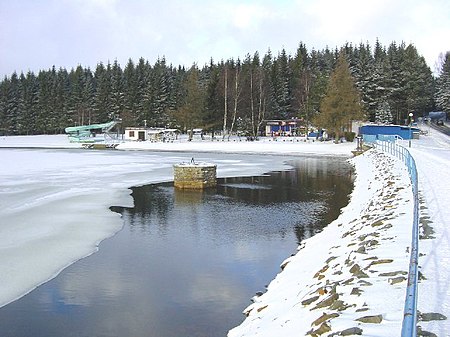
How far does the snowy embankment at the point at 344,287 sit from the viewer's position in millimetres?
6219

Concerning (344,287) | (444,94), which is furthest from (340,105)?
(344,287)

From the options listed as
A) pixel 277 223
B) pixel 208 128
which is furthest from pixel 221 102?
pixel 277 223

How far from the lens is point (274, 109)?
92.4m

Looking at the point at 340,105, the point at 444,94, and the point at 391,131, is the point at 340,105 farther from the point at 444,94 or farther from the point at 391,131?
the point at 444,94

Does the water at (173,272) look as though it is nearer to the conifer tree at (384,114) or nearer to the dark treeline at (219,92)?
the dark treeline at (219,92)

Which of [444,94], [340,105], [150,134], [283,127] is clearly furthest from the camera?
[444,94]

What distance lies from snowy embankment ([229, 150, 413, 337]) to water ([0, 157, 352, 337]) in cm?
63

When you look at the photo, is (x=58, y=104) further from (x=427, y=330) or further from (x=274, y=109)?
(x=427, y=330)

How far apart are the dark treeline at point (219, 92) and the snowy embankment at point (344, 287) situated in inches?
2429

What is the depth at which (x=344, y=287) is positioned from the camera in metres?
7.64

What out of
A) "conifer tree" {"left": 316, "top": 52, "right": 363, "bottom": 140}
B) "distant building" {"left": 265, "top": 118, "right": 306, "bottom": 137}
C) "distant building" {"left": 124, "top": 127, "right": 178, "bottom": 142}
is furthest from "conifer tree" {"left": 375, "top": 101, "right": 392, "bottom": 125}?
"distant building" {"left": 124, "top": 127, "right": 178, "bottom": 142}

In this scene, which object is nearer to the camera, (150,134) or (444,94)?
(150,134)

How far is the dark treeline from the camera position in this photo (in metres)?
79.9

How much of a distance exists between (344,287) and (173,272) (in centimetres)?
454
